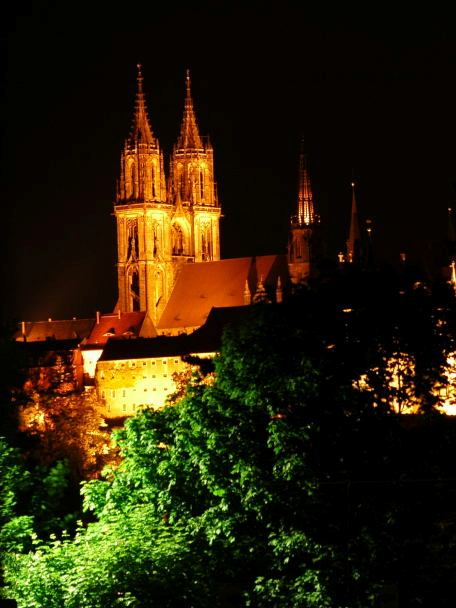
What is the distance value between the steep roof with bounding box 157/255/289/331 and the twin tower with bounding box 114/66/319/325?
255 mm

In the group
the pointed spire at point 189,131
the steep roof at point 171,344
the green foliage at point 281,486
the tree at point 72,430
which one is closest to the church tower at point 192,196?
the pointed spire at point 189,131

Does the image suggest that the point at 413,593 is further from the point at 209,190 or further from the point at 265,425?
the point at 209,190

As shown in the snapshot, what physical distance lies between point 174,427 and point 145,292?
278ft

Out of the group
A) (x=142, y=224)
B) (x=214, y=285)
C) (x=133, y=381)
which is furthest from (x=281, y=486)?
(x=142, y=224)

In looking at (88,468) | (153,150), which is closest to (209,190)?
(153,150)

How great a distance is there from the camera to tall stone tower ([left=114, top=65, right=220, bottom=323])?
126 metres

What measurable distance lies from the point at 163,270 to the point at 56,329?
7.75 metres

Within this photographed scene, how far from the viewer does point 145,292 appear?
124750mm

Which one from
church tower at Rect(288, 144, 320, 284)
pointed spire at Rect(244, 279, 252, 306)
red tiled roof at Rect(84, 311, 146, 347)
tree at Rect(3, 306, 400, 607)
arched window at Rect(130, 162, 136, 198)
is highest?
arched window at Rect(130, 162, 136, 198)

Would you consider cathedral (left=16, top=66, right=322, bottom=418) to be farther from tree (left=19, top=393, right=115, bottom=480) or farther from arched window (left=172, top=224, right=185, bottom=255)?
tree (left=19, top=393, right=115, bottom=480)

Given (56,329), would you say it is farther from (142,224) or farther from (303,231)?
(303,231)

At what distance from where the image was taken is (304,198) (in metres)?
124

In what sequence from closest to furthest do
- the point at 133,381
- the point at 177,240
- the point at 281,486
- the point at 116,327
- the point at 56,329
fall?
the point at 281,486 → the point at 133,381 → the point at 116,327 → the point at 56,329 → the point at 177,240

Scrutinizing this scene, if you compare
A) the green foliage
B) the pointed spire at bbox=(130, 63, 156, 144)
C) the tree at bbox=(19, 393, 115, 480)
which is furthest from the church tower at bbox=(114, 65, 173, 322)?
the green foliage
